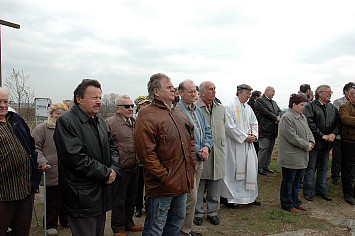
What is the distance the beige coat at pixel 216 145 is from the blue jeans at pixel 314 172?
236cm

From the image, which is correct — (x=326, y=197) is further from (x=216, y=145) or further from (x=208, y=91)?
(x=208, y=91)

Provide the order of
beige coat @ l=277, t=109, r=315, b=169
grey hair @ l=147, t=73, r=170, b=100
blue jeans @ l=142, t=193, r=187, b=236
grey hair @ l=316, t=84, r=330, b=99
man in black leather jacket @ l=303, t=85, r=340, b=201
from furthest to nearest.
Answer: grey hair @ l=316, t=84, r=330, b=99 < man in black leather jacket @ l=303, t=85, r=340, b=201 < beige coat @ l=277, t=109, r=315, b=169 < grey hair @ l=147, t=73, r=170, b=100 < blue jeans @ l=142, t=193, r=187, b=236

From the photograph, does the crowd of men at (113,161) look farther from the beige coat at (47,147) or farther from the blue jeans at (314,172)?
the blue jeans at (314,172)

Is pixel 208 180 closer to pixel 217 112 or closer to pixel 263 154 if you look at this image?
pixel 217 112

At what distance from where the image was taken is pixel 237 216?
17.3 feet

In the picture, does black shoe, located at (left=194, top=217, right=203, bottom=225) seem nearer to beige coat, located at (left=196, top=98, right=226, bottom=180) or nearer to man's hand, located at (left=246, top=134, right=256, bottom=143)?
beige coat, located at (left=196, top=98, right=226, bottom=180)

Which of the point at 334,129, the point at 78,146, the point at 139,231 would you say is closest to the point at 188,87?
the point at 78,146

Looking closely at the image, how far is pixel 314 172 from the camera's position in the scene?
6.28 m

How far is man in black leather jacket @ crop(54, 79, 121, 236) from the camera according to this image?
2777 millimetres

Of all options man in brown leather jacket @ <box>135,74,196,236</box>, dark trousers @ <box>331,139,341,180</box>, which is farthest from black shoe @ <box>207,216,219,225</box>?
dark trousers @ <box>331,139,341,180</box>

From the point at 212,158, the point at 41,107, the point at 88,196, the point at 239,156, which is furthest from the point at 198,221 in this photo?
the point at 41,107

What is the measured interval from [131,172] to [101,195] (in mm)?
1504

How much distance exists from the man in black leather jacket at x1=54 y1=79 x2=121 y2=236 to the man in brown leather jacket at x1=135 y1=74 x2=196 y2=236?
16.0 inches

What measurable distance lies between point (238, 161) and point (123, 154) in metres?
2.38
